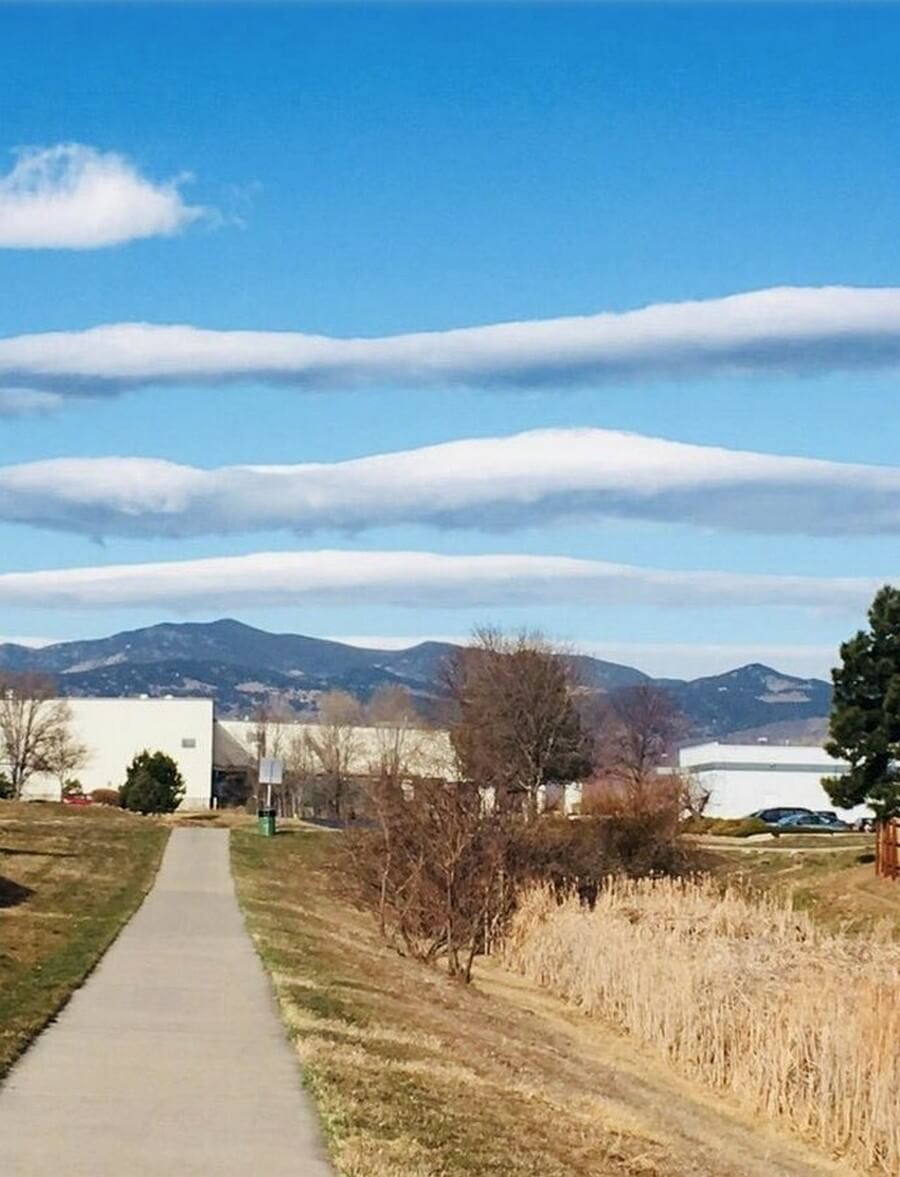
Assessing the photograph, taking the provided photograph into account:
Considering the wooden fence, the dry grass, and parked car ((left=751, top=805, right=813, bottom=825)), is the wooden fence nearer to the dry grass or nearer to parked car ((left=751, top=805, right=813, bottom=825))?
the dry grass

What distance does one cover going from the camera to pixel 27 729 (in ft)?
366

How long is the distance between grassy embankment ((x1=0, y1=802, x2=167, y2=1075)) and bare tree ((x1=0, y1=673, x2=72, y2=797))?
42.4 meters

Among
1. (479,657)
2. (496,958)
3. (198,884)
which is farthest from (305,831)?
(496,958)

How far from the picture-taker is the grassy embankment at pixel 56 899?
58.8ft

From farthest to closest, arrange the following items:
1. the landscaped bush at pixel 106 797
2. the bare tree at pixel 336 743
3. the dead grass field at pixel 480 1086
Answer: the bare tree at pixel 336 743 < the landscaped bush at pixel 106 797 < the dead grass field at pixel 480 1086

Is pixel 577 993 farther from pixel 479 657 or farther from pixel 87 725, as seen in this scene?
pixel 87 725

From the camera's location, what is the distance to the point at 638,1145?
14195mm

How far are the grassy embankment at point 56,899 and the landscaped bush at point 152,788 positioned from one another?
721 inches

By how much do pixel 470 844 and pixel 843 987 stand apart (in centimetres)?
1071

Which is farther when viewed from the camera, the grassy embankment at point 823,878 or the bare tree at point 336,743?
the bare tree at point 336,743

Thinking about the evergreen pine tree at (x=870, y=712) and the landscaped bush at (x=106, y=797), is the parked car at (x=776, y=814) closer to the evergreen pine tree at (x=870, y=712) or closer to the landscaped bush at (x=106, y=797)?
the landscaped bush at (x=106, y=797)

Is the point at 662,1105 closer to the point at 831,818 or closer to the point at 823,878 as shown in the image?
the point at 823,878

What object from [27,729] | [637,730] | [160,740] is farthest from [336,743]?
[637,730]

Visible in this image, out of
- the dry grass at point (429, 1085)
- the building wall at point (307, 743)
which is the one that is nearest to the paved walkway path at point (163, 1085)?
the dry grass at point (429, 1085)
